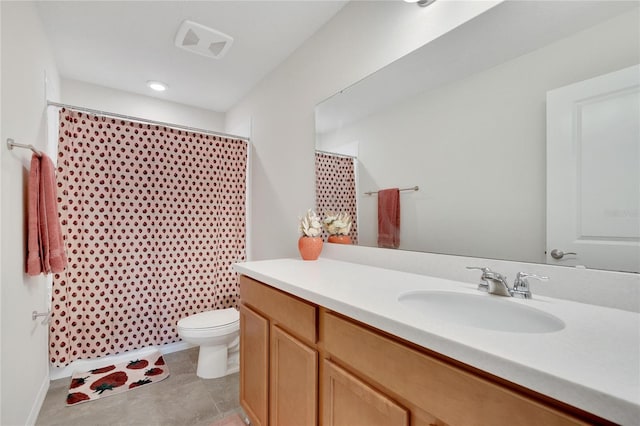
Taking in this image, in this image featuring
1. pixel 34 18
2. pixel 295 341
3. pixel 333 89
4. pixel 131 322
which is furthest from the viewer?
pixel 131 322

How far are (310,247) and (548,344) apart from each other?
1318 mm

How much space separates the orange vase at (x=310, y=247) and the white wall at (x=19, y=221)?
54.7 inches

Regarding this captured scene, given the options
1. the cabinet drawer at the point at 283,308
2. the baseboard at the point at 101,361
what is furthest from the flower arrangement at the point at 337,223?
the baseboard at the point at 101,361

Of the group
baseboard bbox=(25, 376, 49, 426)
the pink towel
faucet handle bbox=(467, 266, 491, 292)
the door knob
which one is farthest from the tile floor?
the door knob

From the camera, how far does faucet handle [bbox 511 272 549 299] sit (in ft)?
3.02

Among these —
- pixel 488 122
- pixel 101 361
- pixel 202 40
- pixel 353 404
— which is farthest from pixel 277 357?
pixel 202 40

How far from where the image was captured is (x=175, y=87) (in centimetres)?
284

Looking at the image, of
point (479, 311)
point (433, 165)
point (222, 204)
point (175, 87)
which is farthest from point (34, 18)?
point (479, 311)

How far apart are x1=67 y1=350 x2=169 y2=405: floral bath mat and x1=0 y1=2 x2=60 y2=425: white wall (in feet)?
0.66

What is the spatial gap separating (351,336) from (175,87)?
2989 millimetres

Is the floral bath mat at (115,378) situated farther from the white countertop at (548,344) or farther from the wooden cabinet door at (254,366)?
the white countertop at (548,344)

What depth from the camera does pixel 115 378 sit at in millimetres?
2090

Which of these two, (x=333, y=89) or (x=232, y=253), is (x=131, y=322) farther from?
(x=333, y=89)

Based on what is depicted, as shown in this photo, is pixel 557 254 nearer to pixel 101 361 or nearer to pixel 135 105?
pixel 101 361
